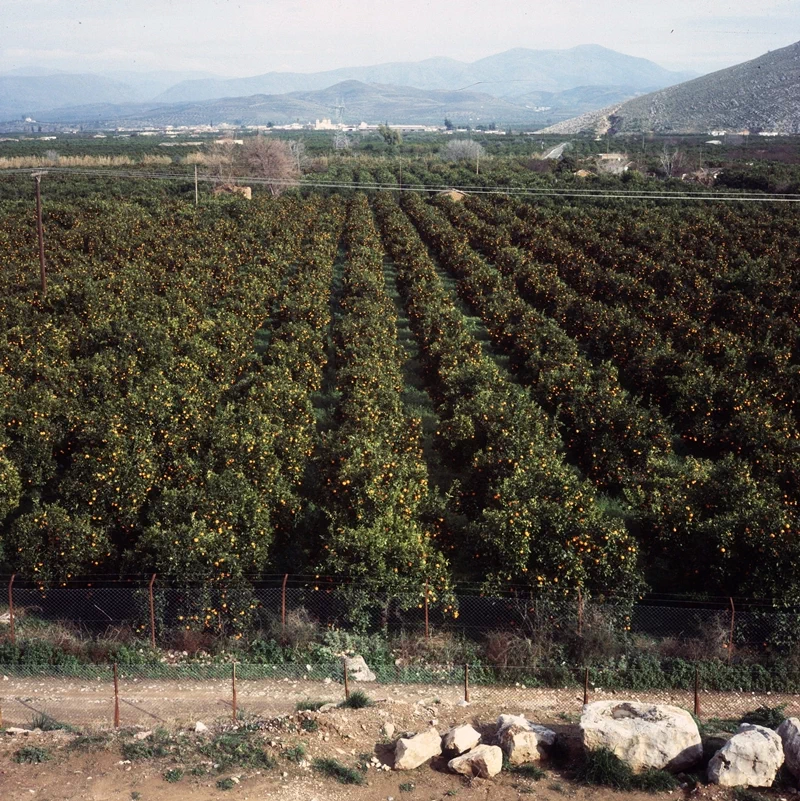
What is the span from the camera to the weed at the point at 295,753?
1141 cm

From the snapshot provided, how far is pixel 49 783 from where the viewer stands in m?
10.8

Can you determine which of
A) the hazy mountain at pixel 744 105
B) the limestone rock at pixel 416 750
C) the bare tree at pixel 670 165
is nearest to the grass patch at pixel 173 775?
the limestone rock at pixel 416 750

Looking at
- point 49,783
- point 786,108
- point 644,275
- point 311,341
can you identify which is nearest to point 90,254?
point 311,341

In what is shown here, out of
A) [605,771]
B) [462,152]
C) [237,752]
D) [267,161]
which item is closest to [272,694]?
[237,752]

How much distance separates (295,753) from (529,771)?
3.14m

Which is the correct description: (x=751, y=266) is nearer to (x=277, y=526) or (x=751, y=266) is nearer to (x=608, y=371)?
(x=608, y=371)

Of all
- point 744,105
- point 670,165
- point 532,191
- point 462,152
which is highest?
point 744,105

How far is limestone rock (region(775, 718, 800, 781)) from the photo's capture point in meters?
11.0

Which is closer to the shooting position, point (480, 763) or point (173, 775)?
point (173, 775)

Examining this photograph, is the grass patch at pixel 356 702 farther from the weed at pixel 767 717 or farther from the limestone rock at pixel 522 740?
the weed at pixel 767 717

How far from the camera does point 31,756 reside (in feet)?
36.9

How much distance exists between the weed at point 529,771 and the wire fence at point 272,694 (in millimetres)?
1610

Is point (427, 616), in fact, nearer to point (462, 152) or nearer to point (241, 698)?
point (241, 698)

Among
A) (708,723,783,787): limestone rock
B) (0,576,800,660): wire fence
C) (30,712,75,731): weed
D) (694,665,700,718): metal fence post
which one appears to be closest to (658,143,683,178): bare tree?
(0,576,800,660): wire fence
